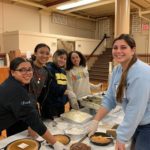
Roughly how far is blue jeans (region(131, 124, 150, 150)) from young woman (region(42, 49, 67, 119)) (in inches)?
32.5

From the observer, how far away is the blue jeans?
1.25 m

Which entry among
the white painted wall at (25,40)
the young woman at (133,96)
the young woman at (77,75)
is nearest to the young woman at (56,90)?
the young woman at (77,75)

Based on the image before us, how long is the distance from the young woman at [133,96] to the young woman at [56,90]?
0.77 metres

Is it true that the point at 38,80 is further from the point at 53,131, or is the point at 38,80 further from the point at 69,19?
the point at 69,19

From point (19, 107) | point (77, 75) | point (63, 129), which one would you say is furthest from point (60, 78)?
point (19, 107)

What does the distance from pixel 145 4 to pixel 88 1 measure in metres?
2.29

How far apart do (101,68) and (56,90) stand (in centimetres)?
648

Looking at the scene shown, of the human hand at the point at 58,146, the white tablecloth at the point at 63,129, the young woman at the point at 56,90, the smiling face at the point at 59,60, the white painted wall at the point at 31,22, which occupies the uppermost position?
the white painted wall at the point at 31,22

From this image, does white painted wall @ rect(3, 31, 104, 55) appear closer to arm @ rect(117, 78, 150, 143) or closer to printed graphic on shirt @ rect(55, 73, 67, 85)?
printed graphic on shirt @ rect(55, 73, 67, 85)

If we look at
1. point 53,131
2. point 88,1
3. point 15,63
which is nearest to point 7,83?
point 15,63

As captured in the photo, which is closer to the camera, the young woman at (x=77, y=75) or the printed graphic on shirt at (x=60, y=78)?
the printed graphic on shirt at (x=60, y=78)

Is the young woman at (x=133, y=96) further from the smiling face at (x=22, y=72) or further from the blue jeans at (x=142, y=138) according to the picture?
the smiling face at (x=22, y=72)

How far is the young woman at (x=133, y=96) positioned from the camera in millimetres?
1153

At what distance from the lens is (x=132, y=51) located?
1297 millimetres
